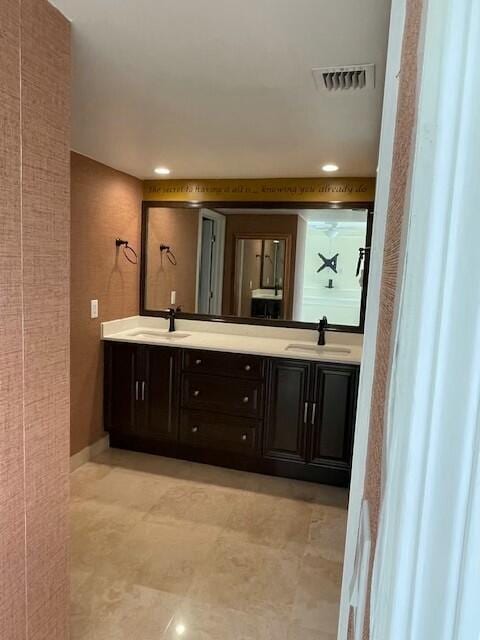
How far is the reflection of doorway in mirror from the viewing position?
368 centimetres

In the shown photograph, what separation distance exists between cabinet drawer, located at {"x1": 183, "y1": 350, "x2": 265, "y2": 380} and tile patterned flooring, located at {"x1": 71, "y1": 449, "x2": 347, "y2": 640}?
29.3 inches

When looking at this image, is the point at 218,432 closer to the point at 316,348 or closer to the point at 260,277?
the point at 316,348

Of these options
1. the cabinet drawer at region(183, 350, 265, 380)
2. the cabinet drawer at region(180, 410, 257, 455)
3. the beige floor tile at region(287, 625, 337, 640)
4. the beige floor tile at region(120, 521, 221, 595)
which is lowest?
the beige floor tile at region(287, 625, 337, 640)

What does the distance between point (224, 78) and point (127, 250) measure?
213 centimetres

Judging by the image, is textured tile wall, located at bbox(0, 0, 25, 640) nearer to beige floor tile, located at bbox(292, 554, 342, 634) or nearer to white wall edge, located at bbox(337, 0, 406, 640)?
white wall edge, located at bbox(337, 0, 406, 640)

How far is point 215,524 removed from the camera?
2.56m

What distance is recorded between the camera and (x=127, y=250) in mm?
3643

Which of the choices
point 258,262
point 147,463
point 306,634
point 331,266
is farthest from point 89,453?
point 331,266

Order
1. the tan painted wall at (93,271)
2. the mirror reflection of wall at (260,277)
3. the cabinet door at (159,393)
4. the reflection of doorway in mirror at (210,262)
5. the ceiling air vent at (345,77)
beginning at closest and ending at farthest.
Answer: the ceiling air vent at (345,77)
the tan painted wall at (93,271)
the cabinet door at (159,393)
the mirror reflection of wall at (260,277)
the reflection of doorway in mirror at (210,262)

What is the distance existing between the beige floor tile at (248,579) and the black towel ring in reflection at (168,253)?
227cm

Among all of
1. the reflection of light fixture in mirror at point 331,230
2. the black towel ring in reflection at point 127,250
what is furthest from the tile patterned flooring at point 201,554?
the reflection of light fixture in mirror at point 331,230

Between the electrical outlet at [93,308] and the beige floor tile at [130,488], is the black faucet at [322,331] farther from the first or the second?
the electrical outlet at [93,308]

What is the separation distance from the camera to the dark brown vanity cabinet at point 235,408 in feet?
9.84

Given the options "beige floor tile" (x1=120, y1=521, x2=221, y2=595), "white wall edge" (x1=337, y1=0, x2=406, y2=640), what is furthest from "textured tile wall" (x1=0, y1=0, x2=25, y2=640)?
"white wall edge" (x1=337, y1=0, x2=406, y2=640)
